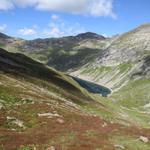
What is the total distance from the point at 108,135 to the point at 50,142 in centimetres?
997

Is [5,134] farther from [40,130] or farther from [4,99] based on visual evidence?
[4,99]

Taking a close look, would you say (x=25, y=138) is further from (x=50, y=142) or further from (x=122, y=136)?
(x=122, y=136)

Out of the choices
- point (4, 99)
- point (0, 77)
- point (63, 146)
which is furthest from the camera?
point (0, 77)

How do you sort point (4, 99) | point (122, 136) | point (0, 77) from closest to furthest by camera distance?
point (122, 136) < point (4, 99) < point (0, 77)

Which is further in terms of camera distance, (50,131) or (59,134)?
(50,131)

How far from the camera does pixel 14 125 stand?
4444 cm

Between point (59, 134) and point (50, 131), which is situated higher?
point (59, 134)

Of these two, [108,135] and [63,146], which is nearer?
[63,146]

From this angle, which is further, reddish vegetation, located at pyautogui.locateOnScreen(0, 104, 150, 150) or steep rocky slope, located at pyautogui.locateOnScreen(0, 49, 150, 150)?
steep rocky slope, located at pyautogui.locateOnScreen(0, 49, 150, 150)

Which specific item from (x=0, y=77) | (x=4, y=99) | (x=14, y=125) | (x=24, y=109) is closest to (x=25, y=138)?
(x=14, y=125)

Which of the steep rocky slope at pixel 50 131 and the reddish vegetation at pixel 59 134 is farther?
the steep rocky slope at pixel 50 131

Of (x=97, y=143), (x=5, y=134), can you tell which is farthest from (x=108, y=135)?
(x=5, y=134)

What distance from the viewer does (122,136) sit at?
4369 cm

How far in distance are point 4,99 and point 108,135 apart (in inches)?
904
